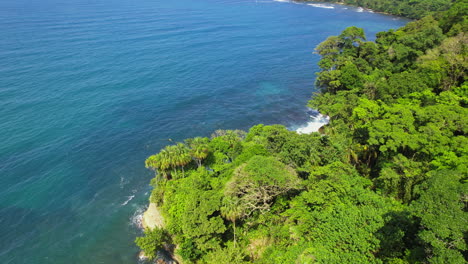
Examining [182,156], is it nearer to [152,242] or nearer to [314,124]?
[152,242]

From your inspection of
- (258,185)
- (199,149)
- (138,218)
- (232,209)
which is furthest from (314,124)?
(138,218)

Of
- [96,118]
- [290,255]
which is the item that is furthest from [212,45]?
[290,255]

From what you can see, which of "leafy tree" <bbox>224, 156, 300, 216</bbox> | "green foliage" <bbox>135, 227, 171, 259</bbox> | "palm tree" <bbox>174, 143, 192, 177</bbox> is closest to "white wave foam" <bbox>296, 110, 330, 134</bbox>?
"palm tree" <bbox>174, 143, 192, 177</bbox>

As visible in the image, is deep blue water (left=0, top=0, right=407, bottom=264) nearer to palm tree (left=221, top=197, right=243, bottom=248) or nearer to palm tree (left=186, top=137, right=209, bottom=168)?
palm tree (left=186, top=137, right=209, bottom=168)

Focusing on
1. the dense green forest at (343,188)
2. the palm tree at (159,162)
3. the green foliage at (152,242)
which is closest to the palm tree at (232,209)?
the dense green forest at (343,188)

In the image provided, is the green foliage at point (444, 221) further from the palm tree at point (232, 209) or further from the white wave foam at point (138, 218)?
the white wave foam at point (138, 218)

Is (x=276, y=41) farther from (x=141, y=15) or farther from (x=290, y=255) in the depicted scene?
(x=290, y=255)
